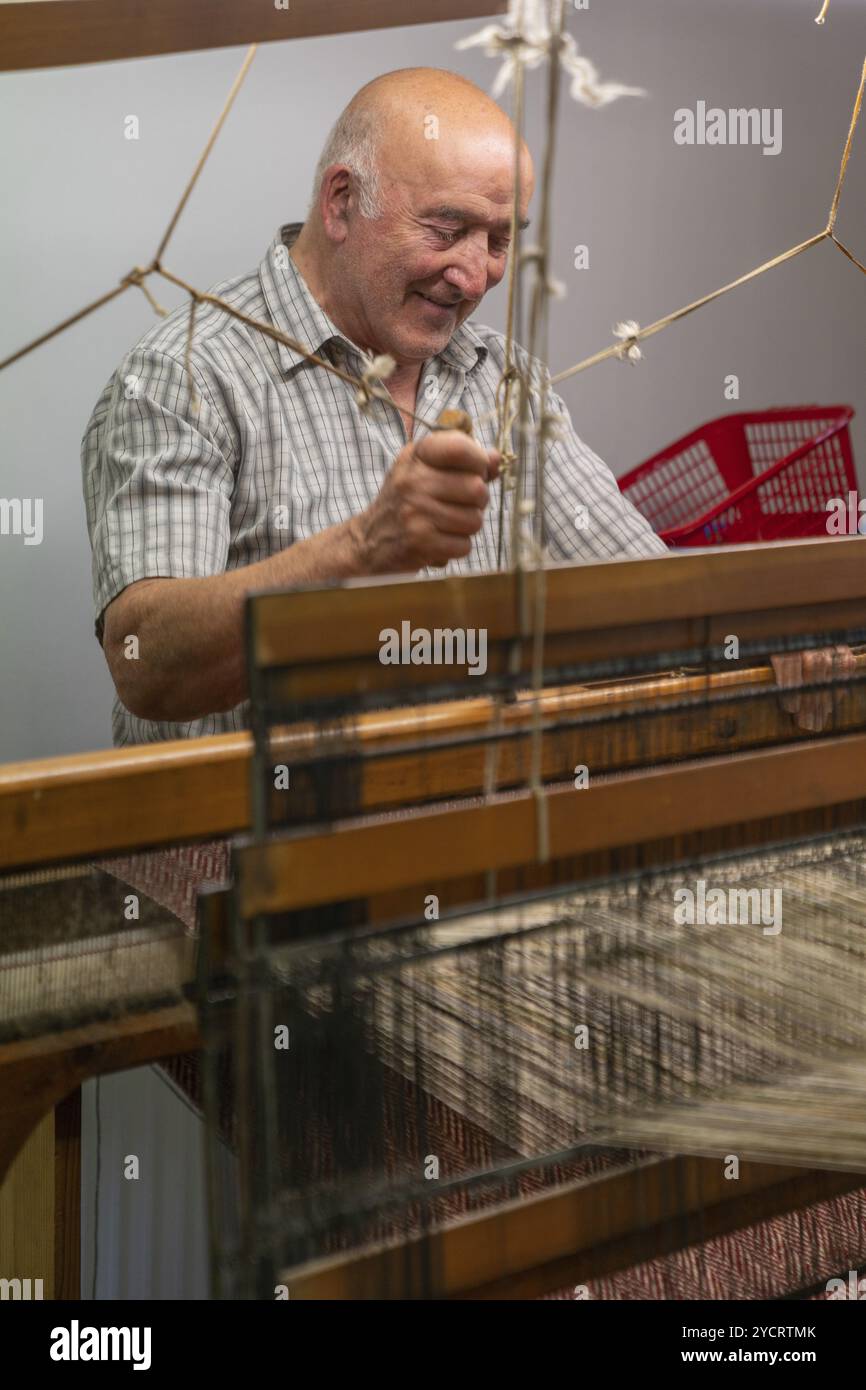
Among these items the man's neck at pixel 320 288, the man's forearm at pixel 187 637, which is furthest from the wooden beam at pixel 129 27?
the man's neck at pixel 320 288

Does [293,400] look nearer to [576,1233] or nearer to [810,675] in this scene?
[810,675]

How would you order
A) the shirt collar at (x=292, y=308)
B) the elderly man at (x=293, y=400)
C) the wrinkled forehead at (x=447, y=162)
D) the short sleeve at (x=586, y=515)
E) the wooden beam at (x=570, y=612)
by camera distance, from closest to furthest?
the wooden beam at (x=570, y=612) < the elderly man at (x=293, y=400) < the wrinkled forehead at (x=447, y=162) < the shirt collar at (x=292, y=308) < the short sleeve at (x=586, y=515)

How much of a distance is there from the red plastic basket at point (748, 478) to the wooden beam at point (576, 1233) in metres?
1.42

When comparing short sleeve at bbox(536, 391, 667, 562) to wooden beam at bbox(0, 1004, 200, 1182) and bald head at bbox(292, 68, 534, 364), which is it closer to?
bald head at bbox(292, 68, 534, 364)

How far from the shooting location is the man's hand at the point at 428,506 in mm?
922

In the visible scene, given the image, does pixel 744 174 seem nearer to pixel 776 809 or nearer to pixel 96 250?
pixel 96 250

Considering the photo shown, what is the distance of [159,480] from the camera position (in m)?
1.52

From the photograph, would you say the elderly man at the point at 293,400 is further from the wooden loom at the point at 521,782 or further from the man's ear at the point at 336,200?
the wooden loom at the point at 521,782

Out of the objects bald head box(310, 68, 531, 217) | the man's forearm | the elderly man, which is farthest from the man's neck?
the man's forearm

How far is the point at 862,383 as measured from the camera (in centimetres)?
333

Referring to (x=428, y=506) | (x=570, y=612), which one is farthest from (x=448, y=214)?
(x=570, y=612)

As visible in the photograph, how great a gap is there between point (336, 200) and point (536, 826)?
3.88 ft

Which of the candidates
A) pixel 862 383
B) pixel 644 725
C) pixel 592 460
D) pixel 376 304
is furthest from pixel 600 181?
pixel 644 725
